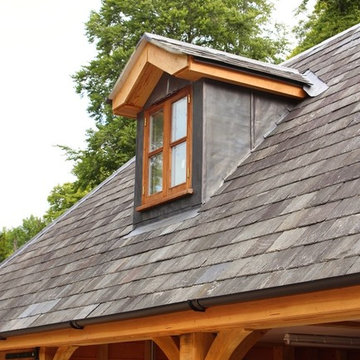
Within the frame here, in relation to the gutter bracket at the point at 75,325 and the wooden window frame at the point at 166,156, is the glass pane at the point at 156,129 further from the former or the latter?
the gutter bracket at the point at 75,325

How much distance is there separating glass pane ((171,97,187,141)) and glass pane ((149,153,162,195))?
35cm

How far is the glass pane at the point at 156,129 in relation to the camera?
859cm

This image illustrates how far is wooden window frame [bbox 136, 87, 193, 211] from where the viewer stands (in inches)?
311

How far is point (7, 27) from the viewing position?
51.9 m

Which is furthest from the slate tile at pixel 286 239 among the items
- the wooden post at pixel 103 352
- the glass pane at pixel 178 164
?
the wooden post at pixel 103 352

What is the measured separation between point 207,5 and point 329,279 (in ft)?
61.4

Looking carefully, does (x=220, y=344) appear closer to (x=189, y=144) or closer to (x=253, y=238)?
(x=253, y=238)

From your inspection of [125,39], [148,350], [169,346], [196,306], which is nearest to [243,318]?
[196,306]

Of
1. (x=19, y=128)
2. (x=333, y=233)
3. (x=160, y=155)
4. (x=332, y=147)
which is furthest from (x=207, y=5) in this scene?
(x=19, y=128)

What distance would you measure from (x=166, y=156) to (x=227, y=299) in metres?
3.18

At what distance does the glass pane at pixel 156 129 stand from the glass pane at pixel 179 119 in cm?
24

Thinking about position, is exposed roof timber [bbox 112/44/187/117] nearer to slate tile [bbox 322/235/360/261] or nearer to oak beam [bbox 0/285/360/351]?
oak beam [bbox 0/285/360/351]

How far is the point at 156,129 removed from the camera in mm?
8711

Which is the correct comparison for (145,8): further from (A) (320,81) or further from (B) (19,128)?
(B) (19,128)
